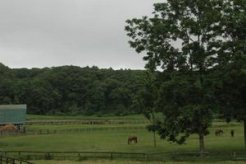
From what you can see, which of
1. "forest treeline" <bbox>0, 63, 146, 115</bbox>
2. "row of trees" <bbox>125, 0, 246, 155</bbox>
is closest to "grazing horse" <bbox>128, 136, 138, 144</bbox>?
"row of trees" <bbox>125, 0, 246, 155</bbox>

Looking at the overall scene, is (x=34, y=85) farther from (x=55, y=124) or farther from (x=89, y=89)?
(x=55, y=124)

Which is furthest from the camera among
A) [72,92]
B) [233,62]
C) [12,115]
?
[72,92]

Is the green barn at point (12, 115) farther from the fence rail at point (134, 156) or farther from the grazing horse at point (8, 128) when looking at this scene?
the fence rail at point (134, 156)

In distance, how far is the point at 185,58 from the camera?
160ft

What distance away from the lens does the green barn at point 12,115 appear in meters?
100

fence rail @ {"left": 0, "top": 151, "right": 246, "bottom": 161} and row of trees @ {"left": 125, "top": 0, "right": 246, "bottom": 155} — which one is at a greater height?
row of trees @ {"left": 125, "top": 0, "right": 246, "bottom": 155}

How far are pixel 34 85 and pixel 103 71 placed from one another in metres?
37.9

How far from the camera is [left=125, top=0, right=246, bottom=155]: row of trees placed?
153 feet

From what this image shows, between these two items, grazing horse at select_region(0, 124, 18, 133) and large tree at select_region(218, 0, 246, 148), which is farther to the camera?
grazing horse at select_region(0, 124, 18, 133)

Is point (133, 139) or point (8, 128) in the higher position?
point (8, 128)

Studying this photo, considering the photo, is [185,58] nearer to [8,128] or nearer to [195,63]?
[195,63]

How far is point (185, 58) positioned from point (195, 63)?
103 centimetres

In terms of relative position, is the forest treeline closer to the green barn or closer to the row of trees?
the green barn

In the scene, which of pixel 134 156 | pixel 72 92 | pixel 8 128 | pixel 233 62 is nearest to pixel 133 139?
pixel 134 156
